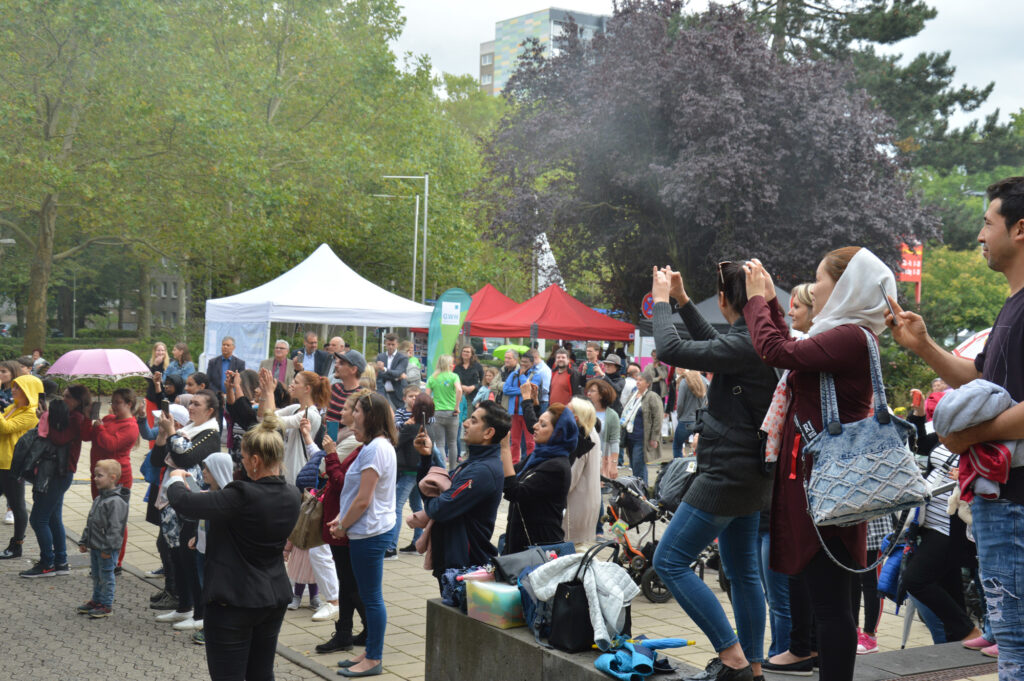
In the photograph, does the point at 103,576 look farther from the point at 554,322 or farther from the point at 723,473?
the point at 554,322

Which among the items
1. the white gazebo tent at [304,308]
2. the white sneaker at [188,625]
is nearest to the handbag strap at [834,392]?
the white sneaker at [188,625]

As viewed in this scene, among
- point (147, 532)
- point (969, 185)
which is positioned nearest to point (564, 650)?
point (147, 532)

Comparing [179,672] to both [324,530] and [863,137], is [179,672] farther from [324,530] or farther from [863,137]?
[863,137]

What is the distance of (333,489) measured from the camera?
259 inches

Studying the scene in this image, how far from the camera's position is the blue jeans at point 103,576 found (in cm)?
742

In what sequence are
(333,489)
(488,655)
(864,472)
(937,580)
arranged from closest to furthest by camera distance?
(864,472), (488,655), (937,580), (333,489)

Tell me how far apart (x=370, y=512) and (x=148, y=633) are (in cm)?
232

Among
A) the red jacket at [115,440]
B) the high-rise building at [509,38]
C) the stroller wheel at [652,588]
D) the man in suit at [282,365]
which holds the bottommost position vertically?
the stroller wheel at [652,588]

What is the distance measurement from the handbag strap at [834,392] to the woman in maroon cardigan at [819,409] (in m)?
0.02

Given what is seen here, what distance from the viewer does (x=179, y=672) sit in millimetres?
6172

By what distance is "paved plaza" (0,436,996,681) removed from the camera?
20.5 feet

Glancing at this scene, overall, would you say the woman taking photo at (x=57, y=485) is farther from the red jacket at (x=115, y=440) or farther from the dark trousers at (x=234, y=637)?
the dark trousers at (x=234, y=637)

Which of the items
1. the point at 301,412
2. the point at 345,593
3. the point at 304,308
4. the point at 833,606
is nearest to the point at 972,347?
the point at 833,606

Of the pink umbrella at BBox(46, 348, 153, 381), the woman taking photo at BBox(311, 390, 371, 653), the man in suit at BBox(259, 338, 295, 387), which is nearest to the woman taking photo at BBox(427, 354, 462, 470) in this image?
the man in suit at BBox(259, 338, 295, 387)
